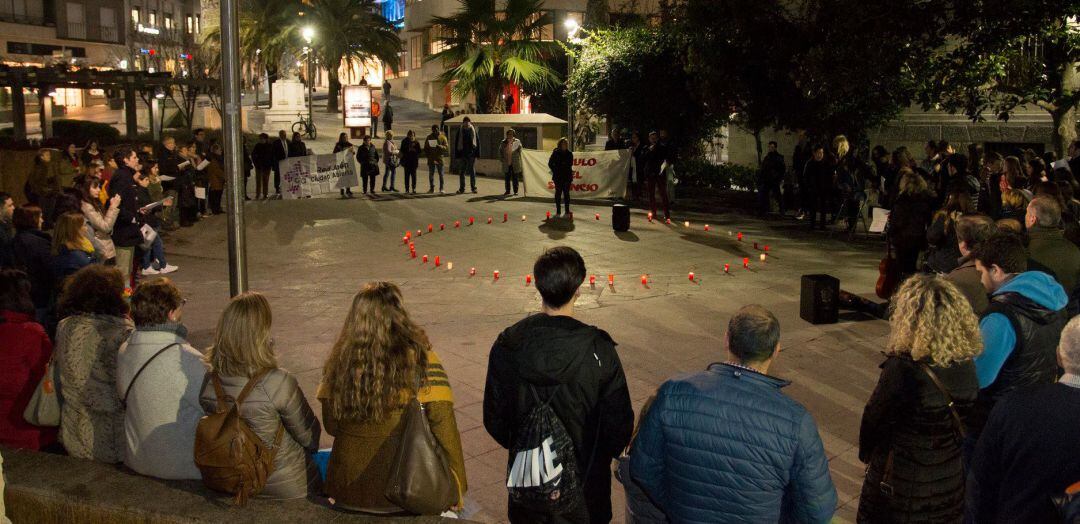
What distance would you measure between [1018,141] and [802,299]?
12.7 m

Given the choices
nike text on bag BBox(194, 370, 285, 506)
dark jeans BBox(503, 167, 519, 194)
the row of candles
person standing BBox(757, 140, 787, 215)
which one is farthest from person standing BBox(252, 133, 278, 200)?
nike text on bag BBox(194, 370, 285, 506)

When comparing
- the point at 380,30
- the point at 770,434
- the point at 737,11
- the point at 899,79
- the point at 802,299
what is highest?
the point at 380,30

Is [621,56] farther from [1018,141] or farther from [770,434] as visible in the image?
[770,434]

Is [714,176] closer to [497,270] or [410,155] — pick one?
[410,155]

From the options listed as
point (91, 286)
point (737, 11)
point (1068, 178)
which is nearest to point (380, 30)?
point (737, 11)

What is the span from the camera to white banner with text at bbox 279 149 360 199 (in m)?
20.2

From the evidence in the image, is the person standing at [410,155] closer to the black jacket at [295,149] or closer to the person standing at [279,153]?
the black jacket at [295,149]

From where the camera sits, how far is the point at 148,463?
429cm

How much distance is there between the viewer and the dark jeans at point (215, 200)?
18.4m

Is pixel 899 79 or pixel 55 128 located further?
pixel 55 128

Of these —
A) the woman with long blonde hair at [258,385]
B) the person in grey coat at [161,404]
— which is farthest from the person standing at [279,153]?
the woman with long blonde hair at [258,385]

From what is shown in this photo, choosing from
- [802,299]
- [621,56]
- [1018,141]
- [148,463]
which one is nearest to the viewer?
[148,463]

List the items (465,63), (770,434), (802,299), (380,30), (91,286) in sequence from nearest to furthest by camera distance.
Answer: (770,434), (91,286), (802,299), (465,63), (380,30)

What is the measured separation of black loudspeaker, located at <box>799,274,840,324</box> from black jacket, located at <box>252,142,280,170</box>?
1321cm
